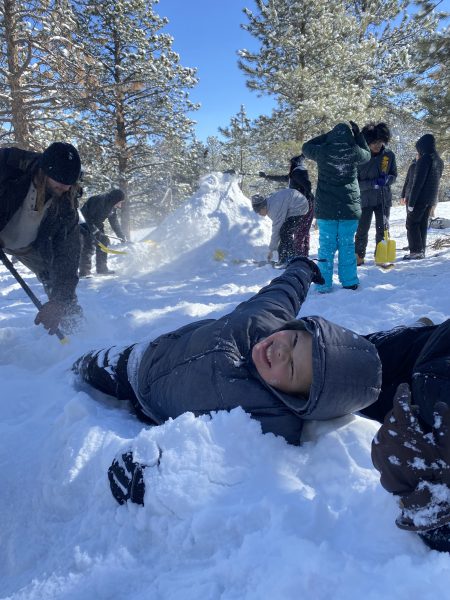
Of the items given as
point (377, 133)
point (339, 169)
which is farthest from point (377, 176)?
point (339, 169)

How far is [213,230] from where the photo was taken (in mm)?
8297

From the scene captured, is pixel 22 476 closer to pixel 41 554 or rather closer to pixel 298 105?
pixel 41 554

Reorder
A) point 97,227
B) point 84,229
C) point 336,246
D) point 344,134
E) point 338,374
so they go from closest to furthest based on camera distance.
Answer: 1. point 338,374
2. point 344,134
3. point 336,246
4. point 84,229
5. point 97,227

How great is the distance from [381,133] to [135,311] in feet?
14.9

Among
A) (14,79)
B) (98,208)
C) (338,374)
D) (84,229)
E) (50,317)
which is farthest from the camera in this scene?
(14,79)

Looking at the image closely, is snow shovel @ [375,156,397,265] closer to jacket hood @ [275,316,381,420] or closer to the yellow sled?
the yellow sled

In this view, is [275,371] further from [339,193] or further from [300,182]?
[300,182]

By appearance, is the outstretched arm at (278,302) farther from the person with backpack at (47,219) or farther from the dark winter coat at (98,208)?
the dark winter coat at (98,208)

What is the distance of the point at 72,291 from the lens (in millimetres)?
3947

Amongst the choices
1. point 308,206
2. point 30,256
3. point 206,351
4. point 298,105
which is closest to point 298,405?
point 206,351

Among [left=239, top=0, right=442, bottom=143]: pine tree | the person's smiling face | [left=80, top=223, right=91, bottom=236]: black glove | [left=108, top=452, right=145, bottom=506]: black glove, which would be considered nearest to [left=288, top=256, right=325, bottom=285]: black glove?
the person's smiling face

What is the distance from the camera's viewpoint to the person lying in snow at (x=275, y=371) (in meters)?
1.52

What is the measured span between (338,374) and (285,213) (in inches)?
206

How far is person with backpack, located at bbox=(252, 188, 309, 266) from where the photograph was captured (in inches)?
252
